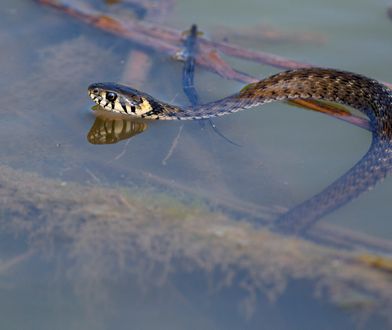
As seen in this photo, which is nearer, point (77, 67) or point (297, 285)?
point (297, 285)

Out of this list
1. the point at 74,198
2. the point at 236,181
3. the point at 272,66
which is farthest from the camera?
the point at 272,66

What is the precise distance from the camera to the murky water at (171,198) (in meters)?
4.54

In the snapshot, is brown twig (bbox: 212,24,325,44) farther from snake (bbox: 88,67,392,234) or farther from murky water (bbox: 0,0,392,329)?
snake (bbox: 88,67,392,234)

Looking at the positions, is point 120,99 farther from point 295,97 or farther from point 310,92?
point 310,92

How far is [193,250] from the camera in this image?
4852mm

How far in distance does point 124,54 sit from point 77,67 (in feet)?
1.84

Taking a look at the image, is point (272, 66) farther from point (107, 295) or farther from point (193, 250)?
point (107, 295)

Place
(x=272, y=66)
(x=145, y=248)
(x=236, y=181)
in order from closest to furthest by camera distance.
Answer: (x=145, y=248), (x=236, y=181), (x=272, y=66)

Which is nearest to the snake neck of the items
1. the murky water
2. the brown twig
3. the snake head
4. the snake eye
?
the murky water

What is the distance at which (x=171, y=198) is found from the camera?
5.36 metres

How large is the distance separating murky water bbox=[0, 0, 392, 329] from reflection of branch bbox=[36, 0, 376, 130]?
0.12m

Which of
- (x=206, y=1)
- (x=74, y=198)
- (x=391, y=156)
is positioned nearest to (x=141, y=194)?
(x=74, y=198)

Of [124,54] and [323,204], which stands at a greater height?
[124,54]

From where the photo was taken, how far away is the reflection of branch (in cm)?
732
